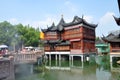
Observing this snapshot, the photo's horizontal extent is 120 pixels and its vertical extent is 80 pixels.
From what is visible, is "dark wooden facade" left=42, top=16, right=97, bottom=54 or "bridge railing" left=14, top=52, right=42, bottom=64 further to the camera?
"dark wooden facade" left=42, top=16, right=97, bottom=54

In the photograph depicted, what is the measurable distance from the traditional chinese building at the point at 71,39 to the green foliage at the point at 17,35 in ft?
27.3

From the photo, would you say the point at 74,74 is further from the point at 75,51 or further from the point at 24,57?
the point at 75,51

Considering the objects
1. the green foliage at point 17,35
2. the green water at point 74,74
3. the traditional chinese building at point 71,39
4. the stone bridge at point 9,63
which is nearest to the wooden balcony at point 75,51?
the traditional chinese building at point 71,39

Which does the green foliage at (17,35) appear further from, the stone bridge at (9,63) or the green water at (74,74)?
the stone bridge at (9,63)

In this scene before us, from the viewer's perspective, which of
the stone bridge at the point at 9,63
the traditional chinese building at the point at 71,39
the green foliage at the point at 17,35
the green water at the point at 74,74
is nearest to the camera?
the stone bridge at the point at 9,63

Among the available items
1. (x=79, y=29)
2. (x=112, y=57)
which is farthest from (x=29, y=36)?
(x=112, y=57)

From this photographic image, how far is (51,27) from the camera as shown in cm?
5041

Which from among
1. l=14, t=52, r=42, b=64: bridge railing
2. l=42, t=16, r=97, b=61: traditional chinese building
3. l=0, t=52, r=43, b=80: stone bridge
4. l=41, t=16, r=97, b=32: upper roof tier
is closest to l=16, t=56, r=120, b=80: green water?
l=14, t=52, r=42, b=64: bridge railing

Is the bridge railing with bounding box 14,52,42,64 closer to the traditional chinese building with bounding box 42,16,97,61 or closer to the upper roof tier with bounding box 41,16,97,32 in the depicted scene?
the traditional chinese building with bounding box 42,16,97,61

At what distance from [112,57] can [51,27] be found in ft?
66.9

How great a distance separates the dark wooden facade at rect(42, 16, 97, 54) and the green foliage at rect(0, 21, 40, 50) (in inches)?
331

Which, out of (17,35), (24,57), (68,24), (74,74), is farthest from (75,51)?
(17,35)

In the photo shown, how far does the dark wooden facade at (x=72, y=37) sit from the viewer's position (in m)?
41.3

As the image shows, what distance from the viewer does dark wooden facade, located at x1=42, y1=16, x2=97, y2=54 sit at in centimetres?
4128
